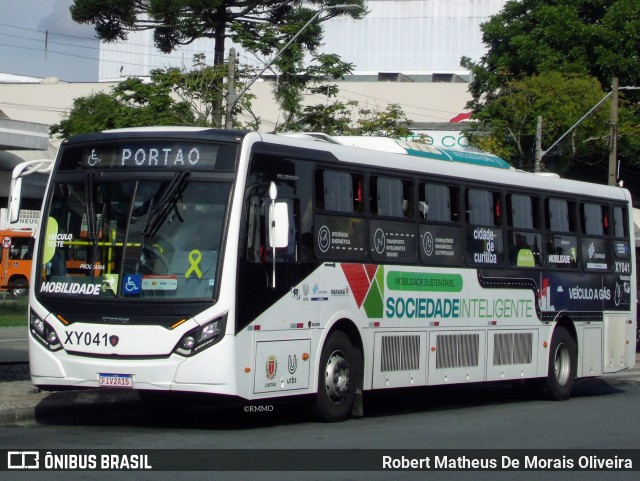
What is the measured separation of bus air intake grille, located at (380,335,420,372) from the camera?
45.5ft

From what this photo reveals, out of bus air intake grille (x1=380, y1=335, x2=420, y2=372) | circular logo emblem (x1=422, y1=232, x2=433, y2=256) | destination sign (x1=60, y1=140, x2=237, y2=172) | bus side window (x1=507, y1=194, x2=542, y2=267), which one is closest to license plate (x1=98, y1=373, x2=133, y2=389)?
destination sign (x1=60, y1=140, x2=237, y2=172)

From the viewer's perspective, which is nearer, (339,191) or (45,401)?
(45,401)

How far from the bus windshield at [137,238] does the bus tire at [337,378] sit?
207 centimetres

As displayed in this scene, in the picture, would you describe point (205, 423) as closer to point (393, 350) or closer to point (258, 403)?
point (258, 403)

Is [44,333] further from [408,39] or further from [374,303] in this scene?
[408,39]

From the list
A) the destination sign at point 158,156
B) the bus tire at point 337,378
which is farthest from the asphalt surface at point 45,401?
the destination sign at point 158,156

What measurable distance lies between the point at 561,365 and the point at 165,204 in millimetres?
8254

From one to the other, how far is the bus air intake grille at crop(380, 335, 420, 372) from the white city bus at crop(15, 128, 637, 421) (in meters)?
0.02

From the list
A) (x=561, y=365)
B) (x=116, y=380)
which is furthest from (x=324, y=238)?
(x=561, y=365)

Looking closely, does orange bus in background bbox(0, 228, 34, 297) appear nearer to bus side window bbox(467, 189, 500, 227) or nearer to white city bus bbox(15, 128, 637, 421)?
bus side window bbox(467, 189, 500, 227)

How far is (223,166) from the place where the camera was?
462 inches

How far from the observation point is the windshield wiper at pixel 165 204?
11.6 metres

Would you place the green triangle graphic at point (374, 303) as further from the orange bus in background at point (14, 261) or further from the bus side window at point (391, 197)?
the orange bus in background at point (14, 261)

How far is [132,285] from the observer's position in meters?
11.5
